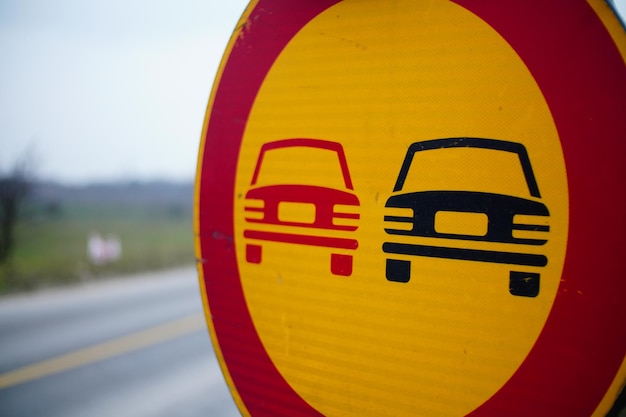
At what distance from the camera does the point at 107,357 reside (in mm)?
5754

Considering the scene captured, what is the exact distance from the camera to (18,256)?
14.4 m

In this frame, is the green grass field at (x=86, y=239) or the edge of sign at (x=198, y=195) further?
the green grass field at (x=86, y=239)

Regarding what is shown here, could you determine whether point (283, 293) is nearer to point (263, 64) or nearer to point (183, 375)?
point (263, 64)

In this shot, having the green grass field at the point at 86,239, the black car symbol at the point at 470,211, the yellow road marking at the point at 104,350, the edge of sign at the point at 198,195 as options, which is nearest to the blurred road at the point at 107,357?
the yellow road marking at the point at 104,350

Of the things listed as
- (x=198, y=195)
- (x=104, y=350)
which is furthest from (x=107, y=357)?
(x=198, y=195)

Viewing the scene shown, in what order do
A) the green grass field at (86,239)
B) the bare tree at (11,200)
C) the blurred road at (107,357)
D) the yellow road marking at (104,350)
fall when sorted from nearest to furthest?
the blurred road at (107,357) → the yellow road marking at (104,350) → the green grass field at (86,239) → the bare tree at (11,200)

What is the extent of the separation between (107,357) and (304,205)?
6020 millimetres

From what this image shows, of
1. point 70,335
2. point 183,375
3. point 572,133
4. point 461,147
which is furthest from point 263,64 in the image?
point 70,335

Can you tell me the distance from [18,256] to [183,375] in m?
12.2

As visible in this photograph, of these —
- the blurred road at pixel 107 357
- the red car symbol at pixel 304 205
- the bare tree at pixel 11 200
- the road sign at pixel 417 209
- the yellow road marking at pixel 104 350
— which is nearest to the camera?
the road sign at pixel 417 209

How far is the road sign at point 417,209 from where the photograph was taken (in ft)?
1.80

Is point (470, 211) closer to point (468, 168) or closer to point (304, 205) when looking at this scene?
point (468, 168)

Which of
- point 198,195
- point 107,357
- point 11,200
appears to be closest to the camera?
point 198,195

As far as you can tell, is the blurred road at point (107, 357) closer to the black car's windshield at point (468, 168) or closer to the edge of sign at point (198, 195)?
the edge of sign at point (198, 195)
